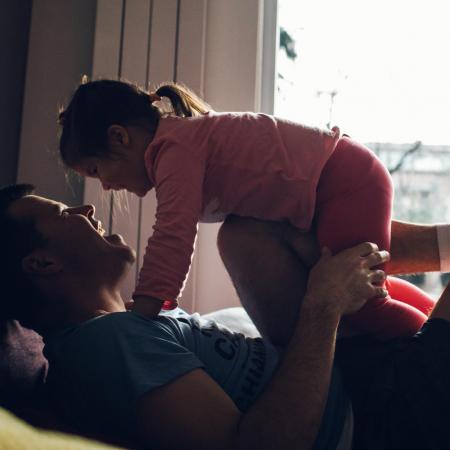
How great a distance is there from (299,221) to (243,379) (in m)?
0.34

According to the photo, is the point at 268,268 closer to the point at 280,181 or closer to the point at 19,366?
the point at 280,181

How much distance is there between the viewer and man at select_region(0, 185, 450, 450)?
33.3 inches

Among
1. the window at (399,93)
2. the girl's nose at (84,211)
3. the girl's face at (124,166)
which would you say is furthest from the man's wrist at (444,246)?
the window at (399,93)

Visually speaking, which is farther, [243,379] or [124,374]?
[243,379]

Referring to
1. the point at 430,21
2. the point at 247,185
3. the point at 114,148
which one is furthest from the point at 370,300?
the point at 430,21

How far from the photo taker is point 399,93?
233 cm

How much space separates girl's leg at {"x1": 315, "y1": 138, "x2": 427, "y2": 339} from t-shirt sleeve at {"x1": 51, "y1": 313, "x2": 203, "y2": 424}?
0.37 m

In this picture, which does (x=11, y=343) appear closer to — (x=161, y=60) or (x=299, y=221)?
(x=299, y=221)

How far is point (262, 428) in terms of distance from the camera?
83 centimetres

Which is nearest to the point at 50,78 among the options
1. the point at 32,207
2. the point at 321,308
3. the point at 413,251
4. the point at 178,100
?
the point at 178,100

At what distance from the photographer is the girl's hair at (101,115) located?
125 cm

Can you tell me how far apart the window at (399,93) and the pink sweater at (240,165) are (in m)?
1.21

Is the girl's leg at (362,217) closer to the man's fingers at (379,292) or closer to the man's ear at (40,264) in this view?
the man's fingers at (379,292)

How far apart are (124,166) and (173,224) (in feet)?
0.92
